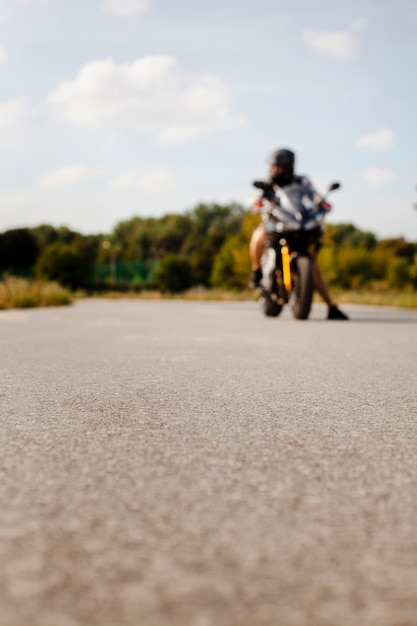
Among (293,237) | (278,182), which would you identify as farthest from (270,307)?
(278,182)

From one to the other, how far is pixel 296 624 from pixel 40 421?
2.20 m

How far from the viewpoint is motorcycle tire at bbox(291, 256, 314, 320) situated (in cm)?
1034

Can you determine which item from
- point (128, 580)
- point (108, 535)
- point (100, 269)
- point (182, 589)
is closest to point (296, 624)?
point (182, 589)

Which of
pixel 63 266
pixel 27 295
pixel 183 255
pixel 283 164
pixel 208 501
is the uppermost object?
pixel 183 255

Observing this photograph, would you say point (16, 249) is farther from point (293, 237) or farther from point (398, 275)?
point (293, 237)

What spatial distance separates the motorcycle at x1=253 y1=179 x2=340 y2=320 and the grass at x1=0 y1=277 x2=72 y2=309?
8356 mm

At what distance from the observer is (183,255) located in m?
88.0

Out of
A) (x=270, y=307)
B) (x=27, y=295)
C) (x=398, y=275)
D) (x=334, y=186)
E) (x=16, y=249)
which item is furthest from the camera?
(x=16, y=249)

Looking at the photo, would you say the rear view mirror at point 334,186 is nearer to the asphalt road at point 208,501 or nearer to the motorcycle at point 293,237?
the motorcycle at point 293,237

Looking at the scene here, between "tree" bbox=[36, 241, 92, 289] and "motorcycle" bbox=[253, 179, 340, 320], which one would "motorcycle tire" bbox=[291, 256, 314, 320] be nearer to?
"motorcycle" bbox=[253, 179, 340, 320]

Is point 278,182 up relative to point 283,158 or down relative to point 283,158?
down

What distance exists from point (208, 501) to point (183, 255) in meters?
86.1

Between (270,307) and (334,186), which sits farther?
(270,307)

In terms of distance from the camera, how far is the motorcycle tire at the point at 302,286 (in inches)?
407
